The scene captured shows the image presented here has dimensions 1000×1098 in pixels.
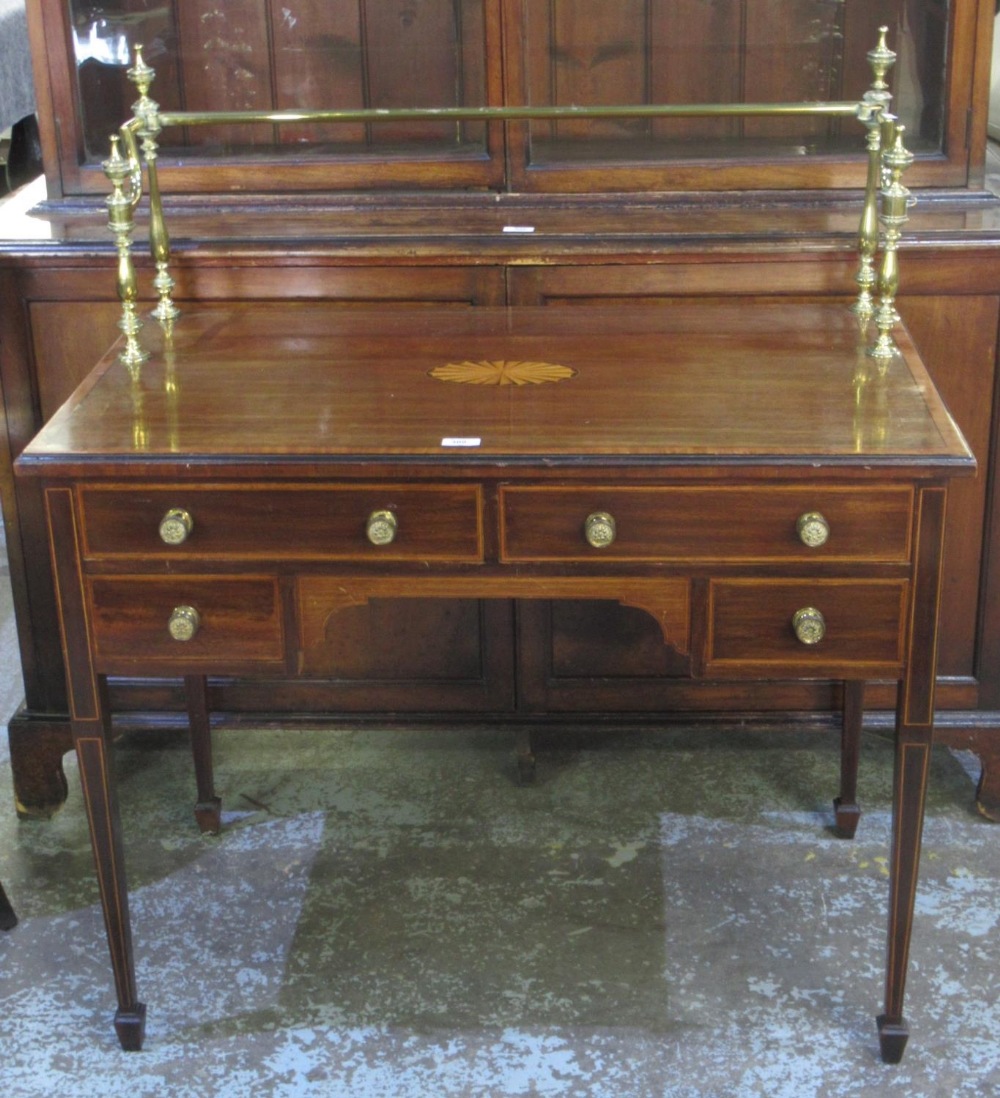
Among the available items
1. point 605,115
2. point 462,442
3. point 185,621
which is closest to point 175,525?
point 185,621

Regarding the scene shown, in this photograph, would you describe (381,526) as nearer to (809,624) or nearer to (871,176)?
(809,624)

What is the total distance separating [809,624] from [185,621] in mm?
868

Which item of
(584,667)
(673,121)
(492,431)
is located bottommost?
(584,667)

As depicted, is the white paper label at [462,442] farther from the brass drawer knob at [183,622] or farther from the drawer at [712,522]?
the brass drawer knob at [183,622]

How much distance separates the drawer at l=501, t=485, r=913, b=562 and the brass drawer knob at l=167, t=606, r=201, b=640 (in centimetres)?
45

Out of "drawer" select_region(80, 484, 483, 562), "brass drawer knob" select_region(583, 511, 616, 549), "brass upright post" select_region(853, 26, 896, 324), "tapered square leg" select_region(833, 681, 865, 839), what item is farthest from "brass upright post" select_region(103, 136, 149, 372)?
"tapered square leg" select_region(833, 681, 865, 839)

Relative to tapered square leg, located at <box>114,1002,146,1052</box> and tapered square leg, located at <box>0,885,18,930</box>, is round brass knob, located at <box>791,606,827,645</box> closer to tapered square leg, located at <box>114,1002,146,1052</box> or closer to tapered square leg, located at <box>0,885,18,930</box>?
tapered square leg, located at <box>114,1002,146,1052</box>

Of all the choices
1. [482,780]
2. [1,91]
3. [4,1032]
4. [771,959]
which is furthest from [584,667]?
[1,91]

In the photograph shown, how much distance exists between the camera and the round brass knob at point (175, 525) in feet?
7.23

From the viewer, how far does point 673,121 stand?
3088mm

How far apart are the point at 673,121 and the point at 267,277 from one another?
857mm

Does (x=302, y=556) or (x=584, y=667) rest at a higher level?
(x=302, y=556)

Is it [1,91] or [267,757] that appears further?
[1,91]

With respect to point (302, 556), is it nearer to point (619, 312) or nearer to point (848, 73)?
point (619, 312)
